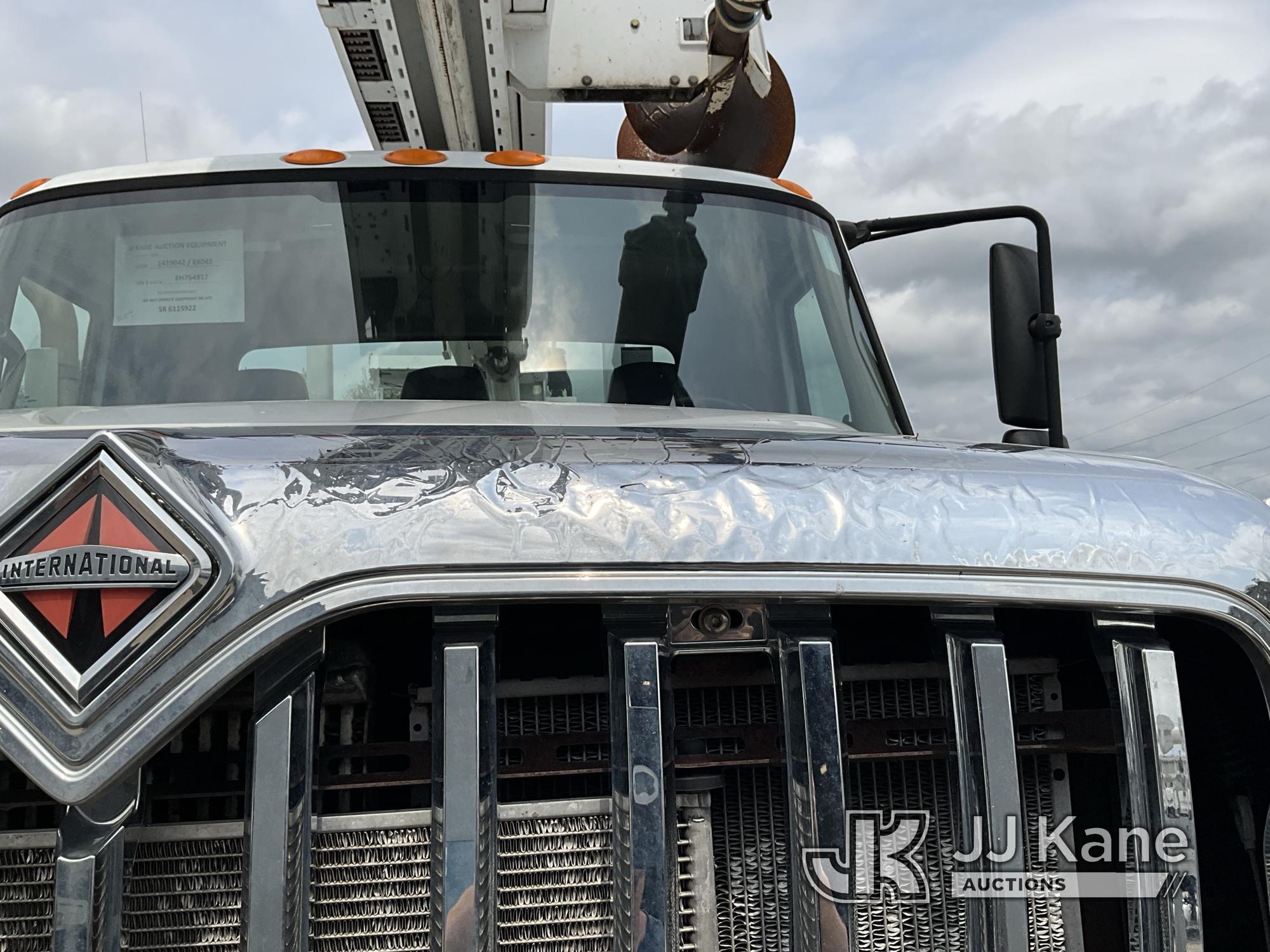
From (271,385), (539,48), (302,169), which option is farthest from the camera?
(539,48)

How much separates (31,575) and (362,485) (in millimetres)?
426

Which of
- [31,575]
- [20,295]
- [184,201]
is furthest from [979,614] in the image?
[20,295]

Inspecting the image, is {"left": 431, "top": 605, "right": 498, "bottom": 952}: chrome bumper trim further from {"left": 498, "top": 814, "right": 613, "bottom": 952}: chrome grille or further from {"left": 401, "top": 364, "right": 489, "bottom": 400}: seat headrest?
{"left": 401, "top": 364, "right": 489, "bottom": 400}: seat headrest

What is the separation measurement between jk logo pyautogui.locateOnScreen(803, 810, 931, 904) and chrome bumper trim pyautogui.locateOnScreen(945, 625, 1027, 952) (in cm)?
8

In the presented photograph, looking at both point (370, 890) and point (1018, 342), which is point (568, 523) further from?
point (1018, 342)

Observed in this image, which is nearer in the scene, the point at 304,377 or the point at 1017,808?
the point at 1017,808

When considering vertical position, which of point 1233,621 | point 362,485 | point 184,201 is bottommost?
point 1233,621

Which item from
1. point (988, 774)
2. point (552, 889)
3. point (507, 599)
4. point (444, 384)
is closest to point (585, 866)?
point (552, 889)

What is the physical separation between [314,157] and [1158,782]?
2459mm

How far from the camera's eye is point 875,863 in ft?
5.20

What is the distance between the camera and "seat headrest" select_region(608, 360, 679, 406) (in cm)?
269

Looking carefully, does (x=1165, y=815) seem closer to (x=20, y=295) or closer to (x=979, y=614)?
(x=979, y=614)

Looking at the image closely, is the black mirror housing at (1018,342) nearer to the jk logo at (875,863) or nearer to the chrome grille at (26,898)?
the jk logo at (875,863)

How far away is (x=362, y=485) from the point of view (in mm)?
1522
